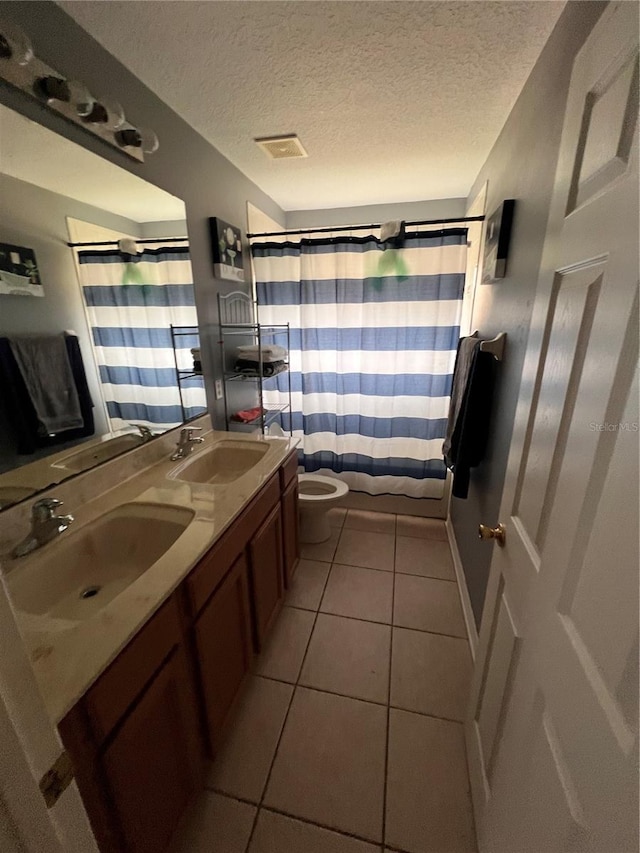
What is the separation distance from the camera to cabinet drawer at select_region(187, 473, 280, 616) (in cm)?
101

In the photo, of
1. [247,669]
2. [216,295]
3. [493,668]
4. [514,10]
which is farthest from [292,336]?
[493,668]

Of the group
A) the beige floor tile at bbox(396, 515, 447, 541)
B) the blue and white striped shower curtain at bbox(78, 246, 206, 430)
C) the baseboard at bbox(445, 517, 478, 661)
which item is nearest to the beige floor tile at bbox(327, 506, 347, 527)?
the beige floor tile at bbox(396, 515, 447, 541)

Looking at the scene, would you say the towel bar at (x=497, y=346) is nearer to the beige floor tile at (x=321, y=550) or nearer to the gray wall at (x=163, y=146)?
the gray wall at (x=163, y=146)

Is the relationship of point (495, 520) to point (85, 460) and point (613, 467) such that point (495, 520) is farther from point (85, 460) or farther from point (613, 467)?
point (85, 460)

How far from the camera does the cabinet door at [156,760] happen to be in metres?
0.77

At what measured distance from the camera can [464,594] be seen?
189 cm

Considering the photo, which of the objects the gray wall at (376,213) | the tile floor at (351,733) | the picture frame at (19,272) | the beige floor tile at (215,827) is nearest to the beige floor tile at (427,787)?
the tile floor at (351,733)

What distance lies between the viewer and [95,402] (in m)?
1.29

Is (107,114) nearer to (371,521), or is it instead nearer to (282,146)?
(282,146)

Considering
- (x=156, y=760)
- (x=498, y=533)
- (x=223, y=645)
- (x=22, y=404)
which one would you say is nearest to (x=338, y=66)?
(x=22, y=404)

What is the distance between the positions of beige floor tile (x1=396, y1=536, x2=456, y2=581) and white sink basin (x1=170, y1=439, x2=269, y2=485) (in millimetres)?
1186

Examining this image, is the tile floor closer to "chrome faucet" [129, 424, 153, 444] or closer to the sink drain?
the sink drain

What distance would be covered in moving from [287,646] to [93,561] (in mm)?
1026

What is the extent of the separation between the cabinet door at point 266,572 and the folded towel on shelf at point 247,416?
698 mm
